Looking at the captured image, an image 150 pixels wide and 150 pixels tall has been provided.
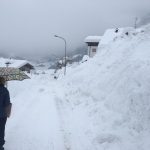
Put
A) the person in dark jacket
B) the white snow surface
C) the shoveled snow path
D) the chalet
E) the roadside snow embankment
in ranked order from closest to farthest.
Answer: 1. the person in dark jacket
2. the roadside snow embankment
3. the white snow surface
4. the shoveled snow path
5. the chalet

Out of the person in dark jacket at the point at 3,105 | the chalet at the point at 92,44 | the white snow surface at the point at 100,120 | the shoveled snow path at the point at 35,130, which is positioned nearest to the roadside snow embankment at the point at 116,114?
the white snow surface at the point at 100,120

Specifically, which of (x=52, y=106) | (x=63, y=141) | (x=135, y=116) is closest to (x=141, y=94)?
(x=135, y=116)

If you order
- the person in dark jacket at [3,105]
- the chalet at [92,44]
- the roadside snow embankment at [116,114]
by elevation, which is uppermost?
the person in dark jacket at [3,105]

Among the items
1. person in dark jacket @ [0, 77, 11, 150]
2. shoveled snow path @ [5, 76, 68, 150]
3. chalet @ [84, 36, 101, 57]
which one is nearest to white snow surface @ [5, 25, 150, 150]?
shoveled snow path @ [5, 76, 68, 150]

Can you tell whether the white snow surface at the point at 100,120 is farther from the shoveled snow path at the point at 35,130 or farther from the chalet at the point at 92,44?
the chalet at the point at 92,44

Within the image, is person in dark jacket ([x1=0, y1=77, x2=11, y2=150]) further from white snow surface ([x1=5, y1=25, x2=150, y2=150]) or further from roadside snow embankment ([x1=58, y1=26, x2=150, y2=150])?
roadside snow embankment ([x1=58, y1=26, x2=150, y2=150])

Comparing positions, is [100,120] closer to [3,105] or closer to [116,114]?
[116,114]

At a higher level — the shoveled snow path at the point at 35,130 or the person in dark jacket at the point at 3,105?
the person in dark jacket at the point at 3,105

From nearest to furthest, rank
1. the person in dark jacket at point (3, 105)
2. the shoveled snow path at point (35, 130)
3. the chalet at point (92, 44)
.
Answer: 1. the person in dark jacket at point (3, 105)
2. the shoveled snow path at point (35, 130)
3. the chalet at point (92, 44)

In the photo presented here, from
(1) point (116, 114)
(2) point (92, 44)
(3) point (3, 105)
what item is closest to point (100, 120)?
(1) point (116, 114)

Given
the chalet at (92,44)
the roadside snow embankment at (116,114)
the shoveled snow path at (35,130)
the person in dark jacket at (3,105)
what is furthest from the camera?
the chalet at (92,44)

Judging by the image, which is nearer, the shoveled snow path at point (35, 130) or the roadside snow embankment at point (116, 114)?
the roadside snow embankment at point (116, 114)

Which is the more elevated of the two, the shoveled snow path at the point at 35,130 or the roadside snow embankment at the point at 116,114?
the roadside snow embankment at the point at 116,114

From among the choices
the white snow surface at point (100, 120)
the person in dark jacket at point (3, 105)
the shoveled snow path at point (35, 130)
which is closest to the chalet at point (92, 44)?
the white snow surface at point (100, 120)
